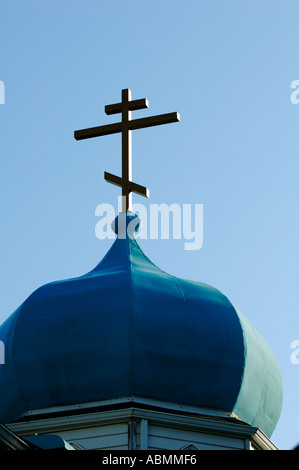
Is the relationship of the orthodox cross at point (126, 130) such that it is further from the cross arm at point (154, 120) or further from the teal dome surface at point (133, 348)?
the teal dome surface at point (133, 348)

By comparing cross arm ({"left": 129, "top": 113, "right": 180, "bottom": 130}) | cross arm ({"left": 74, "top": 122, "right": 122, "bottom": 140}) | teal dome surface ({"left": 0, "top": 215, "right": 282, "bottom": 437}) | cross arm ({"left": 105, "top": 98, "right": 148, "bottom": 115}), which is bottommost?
teal dome surface ({"left": 0, "top": 215, "right": 282, "bottom": 437})

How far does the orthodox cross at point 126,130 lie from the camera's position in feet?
75.3

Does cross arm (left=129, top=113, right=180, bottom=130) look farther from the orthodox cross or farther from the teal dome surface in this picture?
the teal dome surface

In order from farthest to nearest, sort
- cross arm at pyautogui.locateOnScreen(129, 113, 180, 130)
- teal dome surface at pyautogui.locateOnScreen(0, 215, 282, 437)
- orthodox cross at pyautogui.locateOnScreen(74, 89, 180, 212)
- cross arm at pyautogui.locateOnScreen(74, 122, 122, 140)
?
cross arm at pyautogui.locateOnScreen(74, 122, 122, 140)
cross arm at pyautogui.locateOnScreen(129, 113, 180, 130)
orthodox cross at pyautogui.locateOnScreen(74, 89, 180, 212)
teal dome surface at pyautogui.locateOnScreen(0, 215, 282, 437)

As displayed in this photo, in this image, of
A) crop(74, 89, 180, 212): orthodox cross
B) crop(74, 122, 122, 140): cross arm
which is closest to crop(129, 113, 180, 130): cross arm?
crop(74, 89, 180, 212): orthodox cross

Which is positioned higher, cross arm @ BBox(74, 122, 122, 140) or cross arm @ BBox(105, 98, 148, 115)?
cross arm @ BBox(105, 98, 148, 115)

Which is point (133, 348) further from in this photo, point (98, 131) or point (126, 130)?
point (98, 131)

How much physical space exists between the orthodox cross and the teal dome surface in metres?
1.83

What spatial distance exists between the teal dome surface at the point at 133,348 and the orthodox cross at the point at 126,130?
1.83 m

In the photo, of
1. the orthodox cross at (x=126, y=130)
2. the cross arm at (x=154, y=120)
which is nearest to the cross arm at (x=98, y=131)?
the orthodox cross at (x=126, y=130)

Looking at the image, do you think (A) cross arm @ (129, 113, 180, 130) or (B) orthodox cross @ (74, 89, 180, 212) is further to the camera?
(A) cross arm @ (129, 113, 180, 130)

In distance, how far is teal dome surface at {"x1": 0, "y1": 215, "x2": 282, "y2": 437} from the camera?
20.2m

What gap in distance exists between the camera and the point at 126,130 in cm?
2367

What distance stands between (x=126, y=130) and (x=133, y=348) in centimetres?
486
